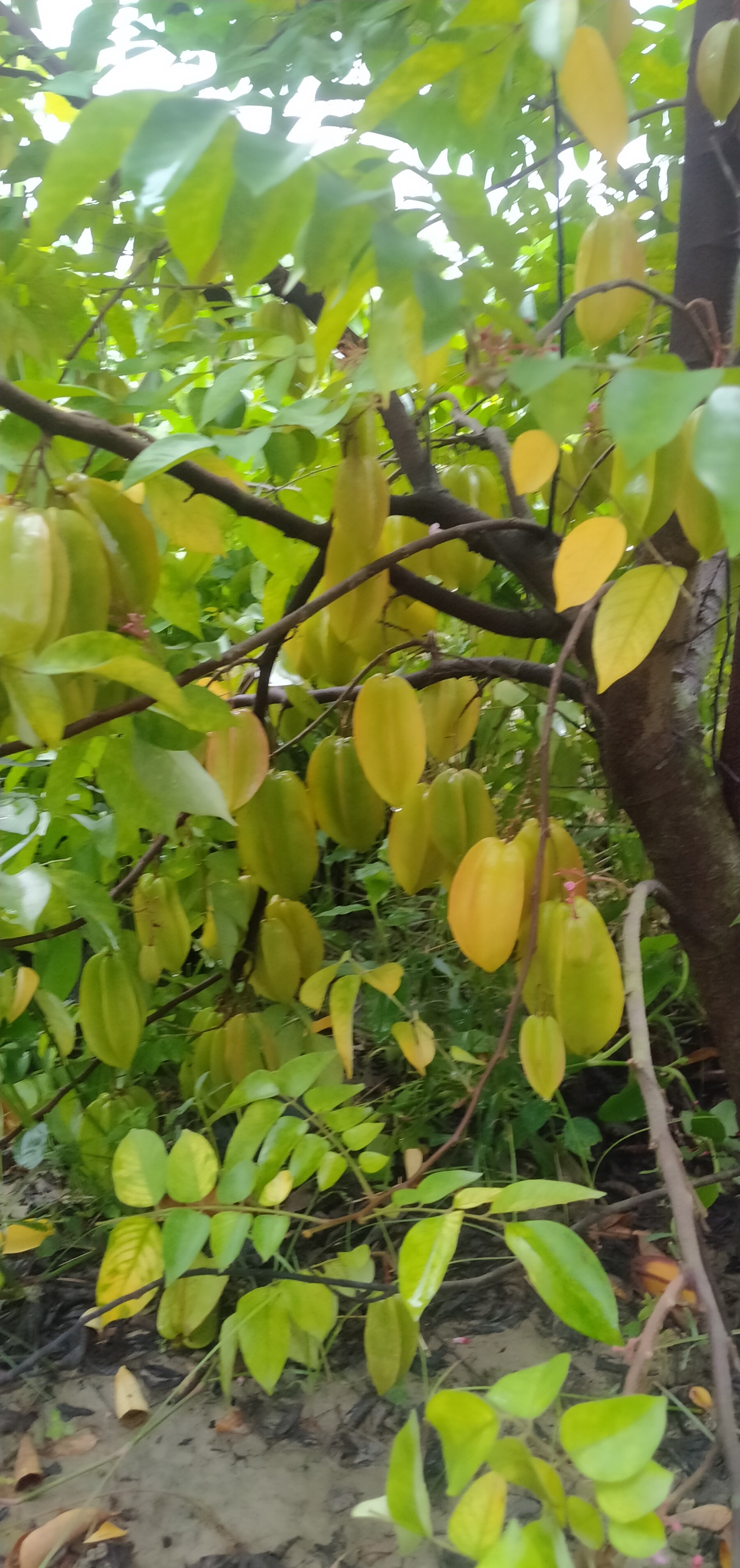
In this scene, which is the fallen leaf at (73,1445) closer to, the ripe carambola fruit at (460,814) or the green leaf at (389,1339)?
the green leaf at (389,1339)

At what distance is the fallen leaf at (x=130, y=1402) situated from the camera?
0.83m

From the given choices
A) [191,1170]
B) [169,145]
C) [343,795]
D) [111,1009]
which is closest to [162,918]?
[111,1009]

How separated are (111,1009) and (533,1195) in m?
0.48

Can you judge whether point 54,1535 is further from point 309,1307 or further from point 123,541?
point 123,541

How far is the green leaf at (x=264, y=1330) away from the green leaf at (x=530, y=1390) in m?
0.29

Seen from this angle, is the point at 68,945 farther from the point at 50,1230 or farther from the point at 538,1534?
the point at 538,1534

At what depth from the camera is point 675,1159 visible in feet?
1.50

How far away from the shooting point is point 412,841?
32.6 inches

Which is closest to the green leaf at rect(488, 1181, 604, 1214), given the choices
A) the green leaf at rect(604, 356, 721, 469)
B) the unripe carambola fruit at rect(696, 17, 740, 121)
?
the green leaf at rect(604, 356, 721, 469)

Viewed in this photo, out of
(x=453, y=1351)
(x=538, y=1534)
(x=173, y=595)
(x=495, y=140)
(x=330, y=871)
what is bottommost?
(x=453, y=1351)

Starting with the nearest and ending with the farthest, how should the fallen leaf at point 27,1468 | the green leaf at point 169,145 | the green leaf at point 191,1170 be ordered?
the green leaf at point 169,145 → the green leaf at point 191,1170 → the fallen leaf at point 27,1468

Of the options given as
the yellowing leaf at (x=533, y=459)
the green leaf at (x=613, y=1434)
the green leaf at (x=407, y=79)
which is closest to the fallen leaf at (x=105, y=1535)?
the green leaf at (x=613, y=1434)

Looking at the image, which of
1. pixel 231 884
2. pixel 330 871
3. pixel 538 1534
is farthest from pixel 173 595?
pixel 330 871

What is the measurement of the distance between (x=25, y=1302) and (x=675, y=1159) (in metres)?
Result: 0.85
